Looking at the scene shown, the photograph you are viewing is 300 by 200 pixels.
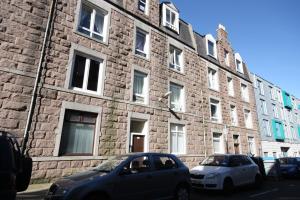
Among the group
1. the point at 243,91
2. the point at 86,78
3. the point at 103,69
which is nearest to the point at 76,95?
the point at 86,78

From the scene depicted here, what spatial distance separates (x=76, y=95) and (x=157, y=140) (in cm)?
561

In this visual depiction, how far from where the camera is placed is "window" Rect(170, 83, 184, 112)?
49.1 feet

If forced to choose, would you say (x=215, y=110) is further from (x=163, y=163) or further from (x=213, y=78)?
(x=163, y=163)

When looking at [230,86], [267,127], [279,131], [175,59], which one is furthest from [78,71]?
[279,131]

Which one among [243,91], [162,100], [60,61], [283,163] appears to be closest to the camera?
[60,61]

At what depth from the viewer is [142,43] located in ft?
47.2

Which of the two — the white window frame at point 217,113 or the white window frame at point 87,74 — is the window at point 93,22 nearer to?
the white window frame at point 87,74

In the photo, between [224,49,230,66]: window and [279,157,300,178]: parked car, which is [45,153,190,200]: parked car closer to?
[279,157,300,178]: parked car

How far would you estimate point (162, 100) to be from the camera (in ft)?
45.1

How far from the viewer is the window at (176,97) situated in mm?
14966

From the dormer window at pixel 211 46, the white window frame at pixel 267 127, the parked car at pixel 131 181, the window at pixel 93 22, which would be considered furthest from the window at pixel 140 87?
the white window frame at pixel 267 127

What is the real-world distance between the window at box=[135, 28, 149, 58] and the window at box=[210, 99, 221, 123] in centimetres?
800

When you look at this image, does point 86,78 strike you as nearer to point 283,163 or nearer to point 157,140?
point 157,140

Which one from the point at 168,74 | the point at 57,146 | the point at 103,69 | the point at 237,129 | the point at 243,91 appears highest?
the point at 243,91
